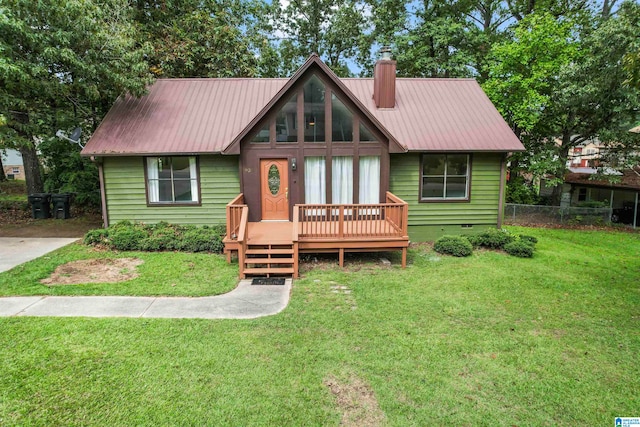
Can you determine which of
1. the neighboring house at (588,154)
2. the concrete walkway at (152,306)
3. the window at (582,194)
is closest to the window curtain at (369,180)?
the concrete walkway at (152,306)

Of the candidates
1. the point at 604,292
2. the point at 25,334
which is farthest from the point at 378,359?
the point at 604,292

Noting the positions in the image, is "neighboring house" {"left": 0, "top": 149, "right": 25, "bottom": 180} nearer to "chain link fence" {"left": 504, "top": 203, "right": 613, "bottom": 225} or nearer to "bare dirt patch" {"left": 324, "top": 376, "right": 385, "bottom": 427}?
"chain link fence" {"left": 504, "top": 203, "right": 613, "bottom": 225}

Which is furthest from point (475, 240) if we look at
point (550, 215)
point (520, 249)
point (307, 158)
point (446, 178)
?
point (550, 215)

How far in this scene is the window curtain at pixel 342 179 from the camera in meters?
10.7

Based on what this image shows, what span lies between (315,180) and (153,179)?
190 inches

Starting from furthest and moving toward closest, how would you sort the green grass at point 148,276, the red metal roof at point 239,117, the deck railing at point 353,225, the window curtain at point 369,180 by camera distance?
the red metal roof at point 239,117
the window curtain at point 369,180
the deck railing at point 353,225
the green grass at point 148,276

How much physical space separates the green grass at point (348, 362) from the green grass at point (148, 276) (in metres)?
0.61

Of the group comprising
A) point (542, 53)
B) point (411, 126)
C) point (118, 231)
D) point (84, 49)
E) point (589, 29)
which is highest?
point (589, 29)

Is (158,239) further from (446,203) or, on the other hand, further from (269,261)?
(446,203)

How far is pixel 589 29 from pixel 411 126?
39.4 feet

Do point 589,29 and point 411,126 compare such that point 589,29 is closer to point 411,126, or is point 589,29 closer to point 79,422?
point 411,126

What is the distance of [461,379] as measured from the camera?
455 centimetres

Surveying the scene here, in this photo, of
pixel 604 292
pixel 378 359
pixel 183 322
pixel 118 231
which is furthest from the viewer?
pixel 118 231

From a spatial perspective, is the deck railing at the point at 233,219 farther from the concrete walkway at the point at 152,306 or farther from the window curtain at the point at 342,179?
the window curtain at the point at 342,179
